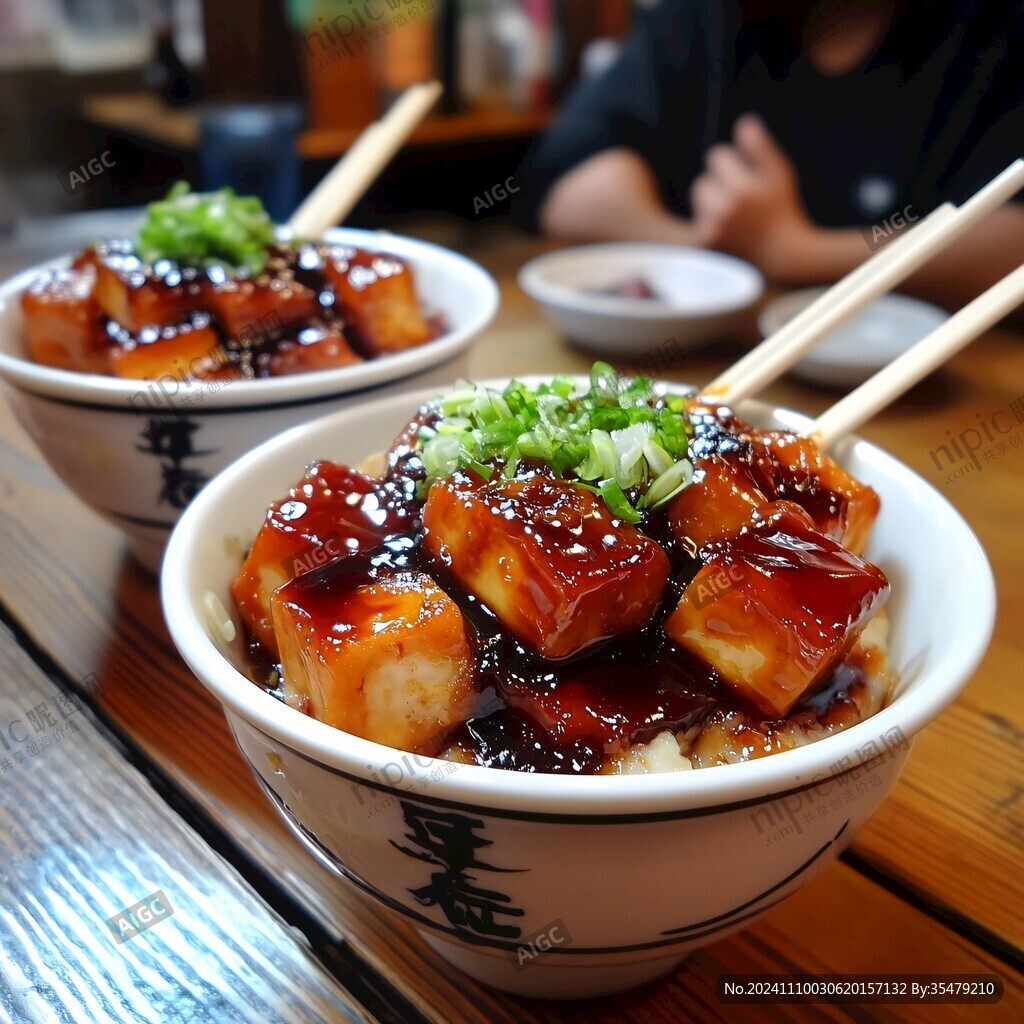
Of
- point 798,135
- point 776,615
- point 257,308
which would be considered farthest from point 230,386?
point 798,135

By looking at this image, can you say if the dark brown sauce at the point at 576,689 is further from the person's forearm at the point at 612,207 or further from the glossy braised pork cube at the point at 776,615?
the person's forearm at the point at 612,207

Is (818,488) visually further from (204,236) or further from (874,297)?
(204,236)

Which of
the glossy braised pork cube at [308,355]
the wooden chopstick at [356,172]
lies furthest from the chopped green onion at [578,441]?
the wooden chopstick at [356,172]

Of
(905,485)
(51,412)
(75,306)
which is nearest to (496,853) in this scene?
(905,485)

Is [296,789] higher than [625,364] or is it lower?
higher

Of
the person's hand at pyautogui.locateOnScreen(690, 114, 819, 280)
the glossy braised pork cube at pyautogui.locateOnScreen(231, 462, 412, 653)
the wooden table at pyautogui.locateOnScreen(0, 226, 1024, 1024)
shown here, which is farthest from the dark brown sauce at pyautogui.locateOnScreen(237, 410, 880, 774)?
the person's hand at pyautogui.locateOnScreen(690, 114, 819, 280)

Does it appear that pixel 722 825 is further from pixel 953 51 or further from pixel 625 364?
pixel 953 51

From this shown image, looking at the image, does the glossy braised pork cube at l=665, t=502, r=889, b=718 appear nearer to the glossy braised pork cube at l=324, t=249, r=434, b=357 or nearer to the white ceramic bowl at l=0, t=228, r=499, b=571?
the white ceramic bowl at l=0, t=228, r=499, b=571
